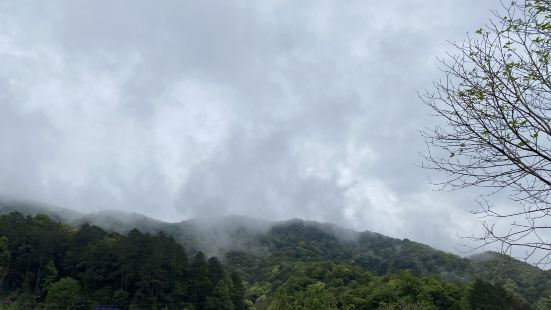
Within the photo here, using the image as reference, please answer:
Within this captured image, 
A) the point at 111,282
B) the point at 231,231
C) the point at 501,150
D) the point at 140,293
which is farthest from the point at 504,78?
the point at 231,231

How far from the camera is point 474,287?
53.9m

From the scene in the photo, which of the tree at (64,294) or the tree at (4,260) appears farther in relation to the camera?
the tree at (4,260)

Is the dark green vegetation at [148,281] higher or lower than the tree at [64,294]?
higher

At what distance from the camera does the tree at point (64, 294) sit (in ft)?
163

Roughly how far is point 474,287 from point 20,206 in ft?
557

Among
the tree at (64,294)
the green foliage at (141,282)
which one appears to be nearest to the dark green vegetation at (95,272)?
the tree at (64,294)

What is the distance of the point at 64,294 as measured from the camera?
50.1m

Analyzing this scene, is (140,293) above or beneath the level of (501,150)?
beneath

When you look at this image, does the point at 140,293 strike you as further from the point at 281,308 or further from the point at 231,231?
the point at 231,231

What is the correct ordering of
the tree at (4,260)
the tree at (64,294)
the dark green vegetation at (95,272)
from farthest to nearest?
1. the tree at (4,260)
2. the dark green vegetation at (95,272)
3. the tree at (64,294)

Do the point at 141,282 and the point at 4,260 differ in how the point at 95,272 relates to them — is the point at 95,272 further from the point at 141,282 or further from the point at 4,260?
the point at 4,260

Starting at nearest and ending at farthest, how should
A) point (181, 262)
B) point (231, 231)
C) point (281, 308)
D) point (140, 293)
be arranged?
point (281, 308) < point (140, 293) < point (181, 262) < point (231, 231)

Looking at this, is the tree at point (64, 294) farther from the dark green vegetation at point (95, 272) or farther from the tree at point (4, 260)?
the tree at point (4, 260)

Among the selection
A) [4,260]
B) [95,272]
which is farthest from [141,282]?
[4,260]
